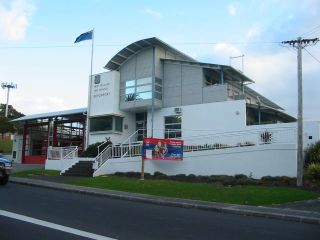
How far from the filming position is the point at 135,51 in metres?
32.9

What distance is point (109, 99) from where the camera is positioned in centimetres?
3281

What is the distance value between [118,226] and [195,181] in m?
12.0

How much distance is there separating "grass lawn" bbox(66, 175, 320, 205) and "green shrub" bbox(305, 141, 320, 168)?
3341mm

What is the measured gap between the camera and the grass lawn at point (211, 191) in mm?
16000

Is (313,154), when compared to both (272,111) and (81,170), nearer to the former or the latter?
(272,111)

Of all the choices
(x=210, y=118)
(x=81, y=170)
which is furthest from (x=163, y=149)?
(x=210, y=118)

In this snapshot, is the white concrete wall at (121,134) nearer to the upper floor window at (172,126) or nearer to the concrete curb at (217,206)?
the upper floor window at (172,126)

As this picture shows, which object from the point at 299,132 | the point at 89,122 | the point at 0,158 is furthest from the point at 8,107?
the point at 299,132

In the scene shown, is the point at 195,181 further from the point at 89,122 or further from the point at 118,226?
the point at 89,122

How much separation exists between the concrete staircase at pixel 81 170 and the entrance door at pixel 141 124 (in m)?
7.03

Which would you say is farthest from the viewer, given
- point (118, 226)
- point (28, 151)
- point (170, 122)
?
point (28, 151)

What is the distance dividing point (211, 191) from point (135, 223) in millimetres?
7831

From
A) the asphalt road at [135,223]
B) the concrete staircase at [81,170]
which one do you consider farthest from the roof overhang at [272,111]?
the asphalt road at [135,223]

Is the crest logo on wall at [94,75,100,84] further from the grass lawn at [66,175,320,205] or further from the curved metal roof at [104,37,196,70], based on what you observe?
the grass lawn at [66,175,320,205]
